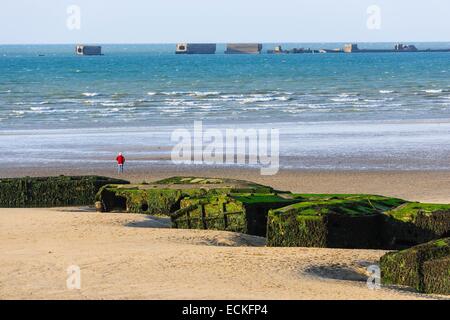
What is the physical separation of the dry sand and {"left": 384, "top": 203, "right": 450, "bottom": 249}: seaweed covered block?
2.29ft

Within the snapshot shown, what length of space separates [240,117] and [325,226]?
34.8 meters

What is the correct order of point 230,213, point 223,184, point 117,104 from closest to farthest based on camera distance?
1. point 230,213
2. point 223,184
3. point 117,104

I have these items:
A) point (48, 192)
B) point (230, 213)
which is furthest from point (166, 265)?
point (48, 192)

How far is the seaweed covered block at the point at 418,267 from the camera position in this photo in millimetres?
15578

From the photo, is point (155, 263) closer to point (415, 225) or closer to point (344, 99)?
point (415, 225)

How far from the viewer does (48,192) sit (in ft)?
82.6

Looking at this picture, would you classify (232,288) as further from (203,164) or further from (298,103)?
(298,103)

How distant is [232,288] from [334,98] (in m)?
55.9

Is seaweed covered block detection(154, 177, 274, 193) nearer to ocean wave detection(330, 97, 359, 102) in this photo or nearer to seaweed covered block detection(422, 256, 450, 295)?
seaweed covered block detection(422, 256, 450, 295)

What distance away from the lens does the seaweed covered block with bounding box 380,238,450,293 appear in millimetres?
15578

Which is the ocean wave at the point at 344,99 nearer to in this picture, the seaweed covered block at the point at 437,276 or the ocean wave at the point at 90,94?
the ocean wave at the point at 90,94

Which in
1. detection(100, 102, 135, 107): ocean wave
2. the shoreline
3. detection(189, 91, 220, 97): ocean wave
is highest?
the shoreline

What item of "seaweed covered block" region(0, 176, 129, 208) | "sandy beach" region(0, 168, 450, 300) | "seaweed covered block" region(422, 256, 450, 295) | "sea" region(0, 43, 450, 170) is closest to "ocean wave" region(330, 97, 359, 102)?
"sea" region(0, 43, 450, 170)

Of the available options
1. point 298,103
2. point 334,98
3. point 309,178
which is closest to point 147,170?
point 309,178
